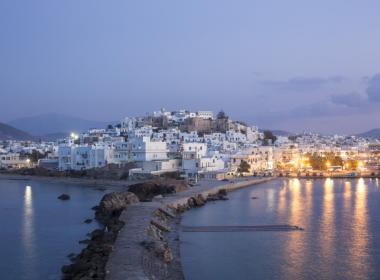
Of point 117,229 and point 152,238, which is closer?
point 152,238

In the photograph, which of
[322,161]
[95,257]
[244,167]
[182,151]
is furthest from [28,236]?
[322,161]

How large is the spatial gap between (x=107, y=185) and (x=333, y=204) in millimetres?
16683

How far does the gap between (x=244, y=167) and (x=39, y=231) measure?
2781cm

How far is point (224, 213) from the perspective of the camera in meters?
21.8

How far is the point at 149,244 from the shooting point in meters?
12.8

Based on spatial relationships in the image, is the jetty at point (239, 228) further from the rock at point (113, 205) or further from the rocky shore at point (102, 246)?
the rock at point (113, 205)

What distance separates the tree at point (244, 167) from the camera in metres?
43.8

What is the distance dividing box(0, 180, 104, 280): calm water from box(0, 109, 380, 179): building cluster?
9246 millimetres

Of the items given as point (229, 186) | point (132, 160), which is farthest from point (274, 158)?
point (229, 186)

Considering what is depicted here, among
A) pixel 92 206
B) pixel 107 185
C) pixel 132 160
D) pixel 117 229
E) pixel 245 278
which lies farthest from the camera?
pixel 132 160

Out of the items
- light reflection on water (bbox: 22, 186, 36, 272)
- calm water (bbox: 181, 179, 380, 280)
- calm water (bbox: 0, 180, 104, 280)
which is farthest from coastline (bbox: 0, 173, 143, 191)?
calm water (bbox: 181, 179, 380, 280)

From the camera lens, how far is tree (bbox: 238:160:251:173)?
43753 millimetres

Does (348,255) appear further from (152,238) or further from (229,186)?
(229,186)

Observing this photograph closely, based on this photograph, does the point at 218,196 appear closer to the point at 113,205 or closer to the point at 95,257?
the point at 113,205
